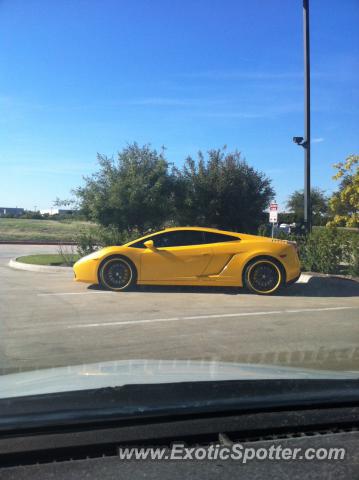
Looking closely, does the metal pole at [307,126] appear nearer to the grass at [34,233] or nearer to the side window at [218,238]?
the side window at [218,238]

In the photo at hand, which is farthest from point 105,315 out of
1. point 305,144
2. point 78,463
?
point 305,144

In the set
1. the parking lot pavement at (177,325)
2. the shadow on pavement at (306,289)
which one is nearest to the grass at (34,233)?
the shadow on pavement at (306,289)

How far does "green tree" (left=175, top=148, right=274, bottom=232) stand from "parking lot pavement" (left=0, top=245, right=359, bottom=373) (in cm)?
1047

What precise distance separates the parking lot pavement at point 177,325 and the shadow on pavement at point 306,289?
0.02 metres

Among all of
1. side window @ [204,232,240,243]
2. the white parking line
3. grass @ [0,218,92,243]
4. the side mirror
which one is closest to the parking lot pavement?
Result: the white parking line

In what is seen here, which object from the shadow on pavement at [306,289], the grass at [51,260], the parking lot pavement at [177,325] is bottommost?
the parking lot pavement at [177,325]

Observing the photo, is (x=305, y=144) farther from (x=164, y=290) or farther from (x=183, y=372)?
(x=183, y=372)

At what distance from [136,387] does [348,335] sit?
15.3ft

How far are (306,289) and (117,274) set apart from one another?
4.24 metres

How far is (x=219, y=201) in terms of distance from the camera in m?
Result: 22.5

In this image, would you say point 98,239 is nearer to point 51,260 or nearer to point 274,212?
point 51,260

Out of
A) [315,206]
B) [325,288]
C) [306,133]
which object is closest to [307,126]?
[306,133]

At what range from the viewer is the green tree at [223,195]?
21.6 metres

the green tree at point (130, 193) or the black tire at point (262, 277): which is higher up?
A: the green tree at point (130, 193)
